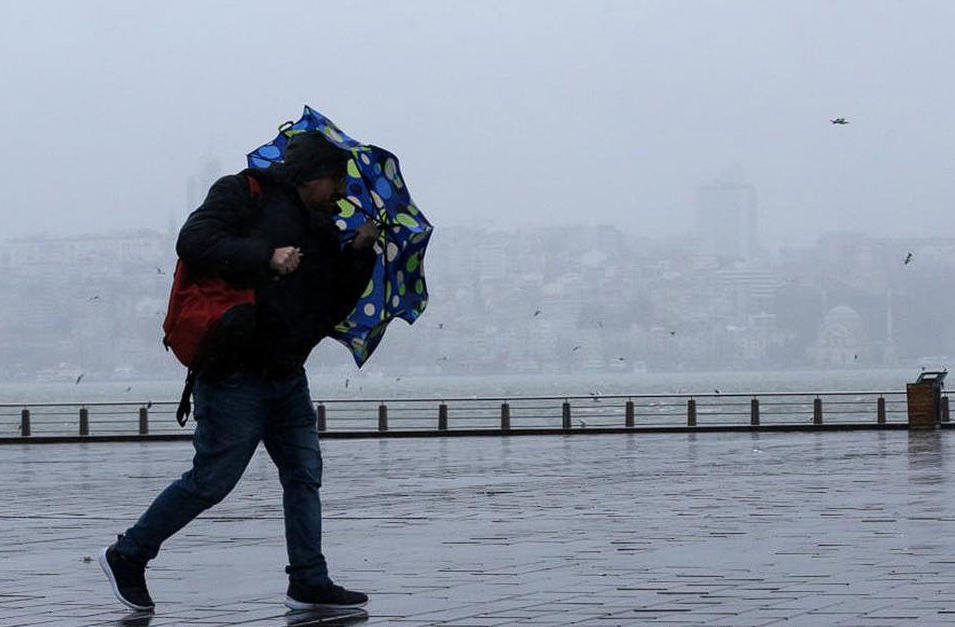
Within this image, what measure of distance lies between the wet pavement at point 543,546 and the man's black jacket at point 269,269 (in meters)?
0.99

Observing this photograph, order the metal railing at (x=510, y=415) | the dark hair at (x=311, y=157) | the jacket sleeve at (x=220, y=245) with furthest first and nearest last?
the metal railing at (x=510, y=415), the dark hair at (x=311, y=157), the jacket sleeve at (x=220, y=245)

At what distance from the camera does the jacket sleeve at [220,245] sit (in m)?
7.46

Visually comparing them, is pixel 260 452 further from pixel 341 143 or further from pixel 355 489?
pixel 341 143

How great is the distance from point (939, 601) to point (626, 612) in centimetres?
118

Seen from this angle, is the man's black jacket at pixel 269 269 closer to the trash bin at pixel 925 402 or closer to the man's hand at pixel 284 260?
the man's hand at pixel 284 260

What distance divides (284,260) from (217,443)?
0.75m

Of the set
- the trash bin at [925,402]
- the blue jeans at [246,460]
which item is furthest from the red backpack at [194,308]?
the trash bin at [925,402]

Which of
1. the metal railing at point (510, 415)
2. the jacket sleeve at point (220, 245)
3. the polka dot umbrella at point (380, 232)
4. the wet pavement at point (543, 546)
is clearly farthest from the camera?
the metal railing at point (510, 415)

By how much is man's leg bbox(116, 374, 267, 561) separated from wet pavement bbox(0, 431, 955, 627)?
1.33 ft

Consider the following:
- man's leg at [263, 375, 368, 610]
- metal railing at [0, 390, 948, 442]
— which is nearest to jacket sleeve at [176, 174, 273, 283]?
man's leg at [263, 375, 368, 610]

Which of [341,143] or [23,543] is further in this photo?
[23,543]

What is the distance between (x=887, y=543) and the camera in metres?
10.4

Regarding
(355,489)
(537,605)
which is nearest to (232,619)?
(537,605)

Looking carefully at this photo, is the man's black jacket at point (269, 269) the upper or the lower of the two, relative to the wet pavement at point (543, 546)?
upper
